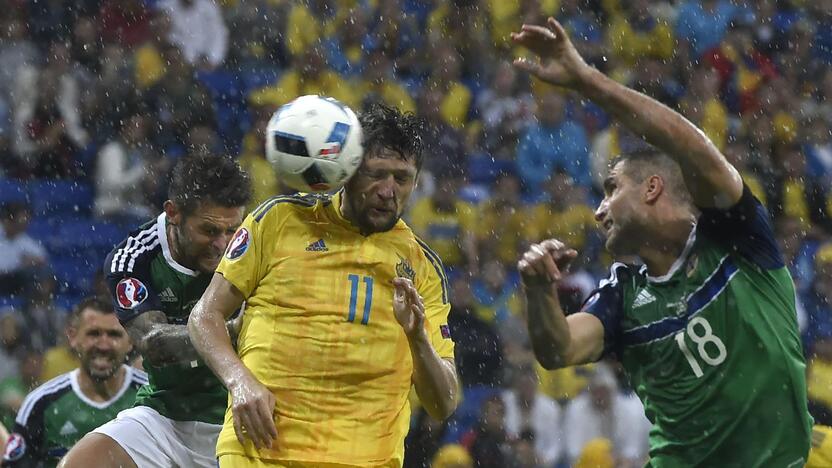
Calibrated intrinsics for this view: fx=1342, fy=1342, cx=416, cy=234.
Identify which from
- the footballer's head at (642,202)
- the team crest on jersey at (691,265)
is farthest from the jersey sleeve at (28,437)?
the team crest on jersey at (691,265)

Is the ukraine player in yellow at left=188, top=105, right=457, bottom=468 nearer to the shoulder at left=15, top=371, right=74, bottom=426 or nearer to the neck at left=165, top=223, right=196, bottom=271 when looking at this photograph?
the neck at left=165, top=223, right=196, bottom=271

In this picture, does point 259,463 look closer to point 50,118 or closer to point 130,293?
point 130,293

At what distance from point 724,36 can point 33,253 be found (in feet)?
22.5

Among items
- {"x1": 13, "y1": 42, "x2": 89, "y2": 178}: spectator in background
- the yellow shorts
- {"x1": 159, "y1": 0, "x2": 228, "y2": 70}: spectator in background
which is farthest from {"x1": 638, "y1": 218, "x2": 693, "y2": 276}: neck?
{"x1": 159, "y1": 0, "x2": 228, "y2": 70}: spectator in background

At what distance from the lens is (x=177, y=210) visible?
19.9ft

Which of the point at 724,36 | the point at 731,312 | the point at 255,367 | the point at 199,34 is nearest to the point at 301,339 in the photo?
the point at 255,367

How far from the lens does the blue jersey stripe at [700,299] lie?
472cm

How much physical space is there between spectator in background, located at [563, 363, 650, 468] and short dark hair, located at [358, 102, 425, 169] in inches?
206

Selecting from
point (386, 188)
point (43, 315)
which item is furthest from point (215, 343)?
point (43, 315)

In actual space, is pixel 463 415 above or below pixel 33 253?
below

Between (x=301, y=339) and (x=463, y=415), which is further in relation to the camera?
(x=463, y=415)

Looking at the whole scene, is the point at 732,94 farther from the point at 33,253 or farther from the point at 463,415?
the point at 33,253

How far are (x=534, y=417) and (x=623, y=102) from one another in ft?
20.7

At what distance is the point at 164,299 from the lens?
6.08 metres
